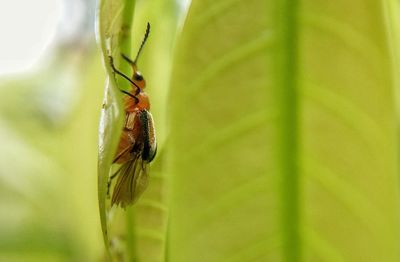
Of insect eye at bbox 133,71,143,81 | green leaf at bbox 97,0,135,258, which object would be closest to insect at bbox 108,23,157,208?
insect eye at bbox 133,71,143,81

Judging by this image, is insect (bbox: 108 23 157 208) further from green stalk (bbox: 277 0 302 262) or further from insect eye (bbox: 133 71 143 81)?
green stalk (bbox: 277 0 302 262)

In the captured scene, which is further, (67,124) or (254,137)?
(67,124)

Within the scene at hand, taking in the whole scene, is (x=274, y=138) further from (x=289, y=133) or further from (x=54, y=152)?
(x=54, y=152)

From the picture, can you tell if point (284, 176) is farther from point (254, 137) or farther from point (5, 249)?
point (5, 249)

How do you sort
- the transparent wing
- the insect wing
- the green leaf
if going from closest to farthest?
the green leaf < the transparent wing < the insect wing

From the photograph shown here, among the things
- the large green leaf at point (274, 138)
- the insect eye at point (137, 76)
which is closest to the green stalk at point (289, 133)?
the large green leaf at point (274, 138)

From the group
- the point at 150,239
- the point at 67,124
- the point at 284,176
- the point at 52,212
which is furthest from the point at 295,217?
the point at 52,212
